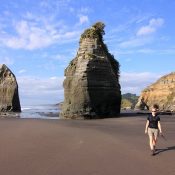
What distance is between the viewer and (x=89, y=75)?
35.9 meters

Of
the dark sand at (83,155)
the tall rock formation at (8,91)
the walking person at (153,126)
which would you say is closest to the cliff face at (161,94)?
the tall rock formation at (8,91)

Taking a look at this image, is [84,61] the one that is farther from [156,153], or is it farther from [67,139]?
[156,153]

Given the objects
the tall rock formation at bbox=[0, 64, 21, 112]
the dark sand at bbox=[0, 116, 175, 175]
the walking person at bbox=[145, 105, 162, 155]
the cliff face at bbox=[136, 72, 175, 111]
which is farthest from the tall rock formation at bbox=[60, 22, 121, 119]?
the cliff face at bbox=[136, 72, 175, 111]

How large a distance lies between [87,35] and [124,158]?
2695 cm

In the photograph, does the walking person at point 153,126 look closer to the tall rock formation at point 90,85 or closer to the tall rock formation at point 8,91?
the tall rock formation at point 90,85

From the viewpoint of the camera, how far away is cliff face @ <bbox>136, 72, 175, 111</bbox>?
80.2 metres

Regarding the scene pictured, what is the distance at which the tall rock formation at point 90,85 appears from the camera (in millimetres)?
35734

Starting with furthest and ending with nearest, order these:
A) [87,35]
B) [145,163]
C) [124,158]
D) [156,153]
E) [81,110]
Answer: [87,35], [81,110], [156,153], [124,158], [145,163]

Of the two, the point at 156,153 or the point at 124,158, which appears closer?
the point at 124,158

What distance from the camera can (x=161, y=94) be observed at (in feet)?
274

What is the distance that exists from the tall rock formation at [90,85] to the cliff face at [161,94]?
4188cm

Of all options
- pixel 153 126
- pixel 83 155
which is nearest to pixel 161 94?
pixel 153 126

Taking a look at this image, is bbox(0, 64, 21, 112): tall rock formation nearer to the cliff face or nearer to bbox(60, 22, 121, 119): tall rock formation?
bbox(60, 22, 121, 119): tall rock formation

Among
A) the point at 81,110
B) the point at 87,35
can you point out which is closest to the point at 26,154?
the point at 81,110
